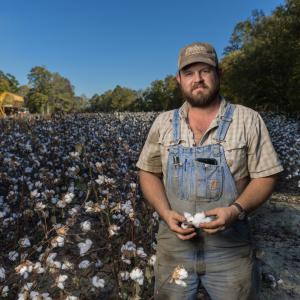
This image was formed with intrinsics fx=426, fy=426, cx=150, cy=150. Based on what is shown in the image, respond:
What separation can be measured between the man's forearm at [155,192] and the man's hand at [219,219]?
335 mm

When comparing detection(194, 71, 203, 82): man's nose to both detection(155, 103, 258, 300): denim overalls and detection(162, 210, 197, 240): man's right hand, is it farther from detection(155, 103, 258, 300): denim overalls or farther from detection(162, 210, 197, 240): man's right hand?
detection(162, 210, 197, 240): man's right hand

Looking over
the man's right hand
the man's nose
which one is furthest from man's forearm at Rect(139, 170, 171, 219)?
the man's nose

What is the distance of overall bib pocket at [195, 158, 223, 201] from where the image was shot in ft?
7.95

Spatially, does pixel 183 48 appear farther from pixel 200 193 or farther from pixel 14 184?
pixel 14 184

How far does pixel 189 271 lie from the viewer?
99.9 inches

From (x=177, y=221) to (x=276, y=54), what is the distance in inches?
1605

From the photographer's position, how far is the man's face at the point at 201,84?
2529 millimetres

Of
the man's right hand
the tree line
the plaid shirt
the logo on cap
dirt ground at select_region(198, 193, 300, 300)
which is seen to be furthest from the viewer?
the tree line

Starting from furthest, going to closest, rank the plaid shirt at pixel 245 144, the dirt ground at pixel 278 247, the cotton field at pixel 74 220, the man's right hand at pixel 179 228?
the dirt ground at pixel 278 247, the cotton field at pixel 74 220, the plaid shirt at pixel 245 144, the man's right hand at pixel 179 228

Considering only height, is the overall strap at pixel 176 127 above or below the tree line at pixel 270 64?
below

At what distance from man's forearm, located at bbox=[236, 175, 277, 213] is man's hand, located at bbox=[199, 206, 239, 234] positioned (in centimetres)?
12

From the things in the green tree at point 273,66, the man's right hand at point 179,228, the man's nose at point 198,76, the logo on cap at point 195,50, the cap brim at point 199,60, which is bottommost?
the man's right hand at point 179,228

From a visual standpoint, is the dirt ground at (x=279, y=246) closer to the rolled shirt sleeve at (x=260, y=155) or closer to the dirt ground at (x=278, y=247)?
the dirt ground at (x=278, y=247)

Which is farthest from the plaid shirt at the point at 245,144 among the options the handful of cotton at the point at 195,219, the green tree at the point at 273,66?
the green tree at the point at 273,66
